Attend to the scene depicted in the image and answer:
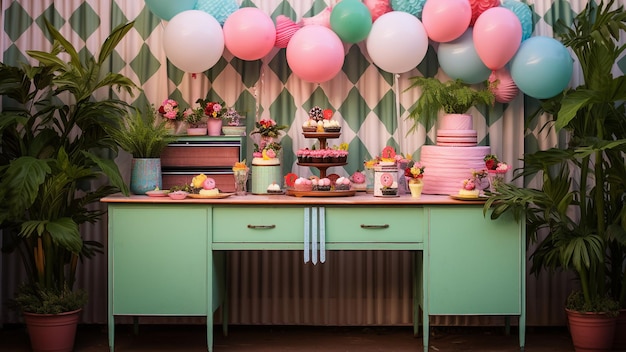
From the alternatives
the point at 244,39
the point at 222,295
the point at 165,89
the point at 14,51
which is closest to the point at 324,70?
the point at 244,39

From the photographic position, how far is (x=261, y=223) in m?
4.26

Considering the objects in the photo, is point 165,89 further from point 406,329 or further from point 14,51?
point 406,329

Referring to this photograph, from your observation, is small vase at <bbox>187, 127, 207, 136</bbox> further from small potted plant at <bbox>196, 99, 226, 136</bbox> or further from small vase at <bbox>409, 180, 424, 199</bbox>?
small vase at <bbox>409, 180, 424, 199</bbox>

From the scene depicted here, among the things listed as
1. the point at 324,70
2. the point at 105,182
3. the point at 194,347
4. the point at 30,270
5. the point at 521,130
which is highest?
the point at 324,70

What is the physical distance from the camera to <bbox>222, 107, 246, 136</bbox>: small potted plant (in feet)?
15.5

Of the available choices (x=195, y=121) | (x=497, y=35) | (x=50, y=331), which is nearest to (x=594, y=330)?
(x=497, y=35)

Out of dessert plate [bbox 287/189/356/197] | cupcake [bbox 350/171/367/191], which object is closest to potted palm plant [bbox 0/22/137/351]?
dessert plate [bbox 287/189/356/197]

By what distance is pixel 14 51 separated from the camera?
4969 millimetres

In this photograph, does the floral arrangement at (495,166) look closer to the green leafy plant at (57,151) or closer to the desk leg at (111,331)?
the green leafy plant at (57,151)

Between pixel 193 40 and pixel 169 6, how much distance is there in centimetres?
32

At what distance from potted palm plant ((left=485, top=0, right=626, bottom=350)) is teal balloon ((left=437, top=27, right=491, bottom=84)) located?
0.41 meters

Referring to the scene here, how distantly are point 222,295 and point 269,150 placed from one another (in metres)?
0.89

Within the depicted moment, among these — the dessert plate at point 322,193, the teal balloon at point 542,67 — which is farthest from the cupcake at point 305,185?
the teal balloon at point 542,67

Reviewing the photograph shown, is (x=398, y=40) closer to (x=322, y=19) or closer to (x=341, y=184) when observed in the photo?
(x=322, y=19)
